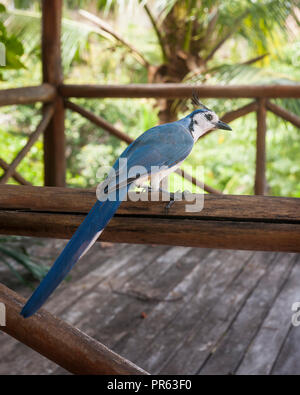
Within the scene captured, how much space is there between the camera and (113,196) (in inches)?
38.5

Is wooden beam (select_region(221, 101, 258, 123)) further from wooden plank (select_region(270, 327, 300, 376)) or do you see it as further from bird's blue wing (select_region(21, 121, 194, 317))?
bird's blue wing (select_region(21, 121, 194, 317))

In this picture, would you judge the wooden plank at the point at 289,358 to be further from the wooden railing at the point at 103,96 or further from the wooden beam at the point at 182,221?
the wooden railing at the point at 103,96

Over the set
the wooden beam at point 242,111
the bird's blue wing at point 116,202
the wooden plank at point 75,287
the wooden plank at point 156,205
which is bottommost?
the wooden plank at point 75,287

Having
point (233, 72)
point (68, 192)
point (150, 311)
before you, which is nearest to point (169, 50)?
point (233, 72)

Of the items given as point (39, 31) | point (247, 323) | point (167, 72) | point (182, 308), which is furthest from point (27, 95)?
point (39, 31)

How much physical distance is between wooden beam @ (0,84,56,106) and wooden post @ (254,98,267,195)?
3.93 ft

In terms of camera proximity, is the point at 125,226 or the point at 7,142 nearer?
the point at 125,226

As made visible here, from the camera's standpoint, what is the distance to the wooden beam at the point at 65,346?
3.14ft

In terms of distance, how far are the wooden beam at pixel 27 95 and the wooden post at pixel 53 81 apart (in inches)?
3.1

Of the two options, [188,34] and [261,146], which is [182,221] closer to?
[261,146]

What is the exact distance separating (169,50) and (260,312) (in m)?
3.36

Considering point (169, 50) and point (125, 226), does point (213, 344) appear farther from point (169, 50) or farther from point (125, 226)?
point (169, 50)

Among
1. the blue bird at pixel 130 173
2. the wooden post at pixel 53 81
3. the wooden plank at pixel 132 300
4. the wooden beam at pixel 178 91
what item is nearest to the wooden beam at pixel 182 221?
the blue bird at pixel 130 173

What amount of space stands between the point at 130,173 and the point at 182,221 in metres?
0.18
